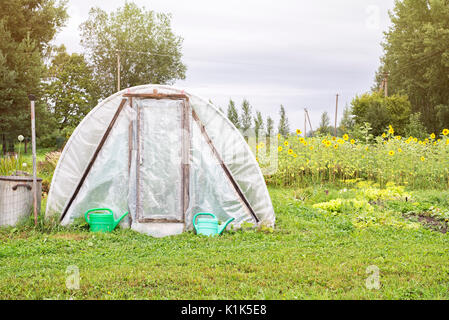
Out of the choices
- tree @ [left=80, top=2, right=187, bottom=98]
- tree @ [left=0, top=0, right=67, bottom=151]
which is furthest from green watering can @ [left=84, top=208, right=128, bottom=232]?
tree @ [left=80, top=2, right=187, bottom=98]

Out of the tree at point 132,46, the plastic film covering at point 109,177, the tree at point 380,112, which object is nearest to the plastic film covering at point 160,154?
the plastic film covering at point 109,177

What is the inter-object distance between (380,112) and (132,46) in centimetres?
1923

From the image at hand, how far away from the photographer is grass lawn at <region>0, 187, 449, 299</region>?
376cm

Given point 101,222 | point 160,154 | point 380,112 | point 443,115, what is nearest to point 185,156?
point 160,154

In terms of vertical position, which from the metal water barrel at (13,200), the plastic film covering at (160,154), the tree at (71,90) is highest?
the tree at (71,90)

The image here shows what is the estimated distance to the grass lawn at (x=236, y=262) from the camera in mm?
3756

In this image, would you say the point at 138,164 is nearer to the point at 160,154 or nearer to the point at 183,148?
the point at 160,154

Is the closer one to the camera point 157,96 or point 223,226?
point 223,226

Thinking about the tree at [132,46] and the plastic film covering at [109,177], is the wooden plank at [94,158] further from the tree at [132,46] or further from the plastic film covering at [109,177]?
the tree at [132,46]

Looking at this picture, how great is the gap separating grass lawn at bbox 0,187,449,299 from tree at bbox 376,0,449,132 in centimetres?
2249

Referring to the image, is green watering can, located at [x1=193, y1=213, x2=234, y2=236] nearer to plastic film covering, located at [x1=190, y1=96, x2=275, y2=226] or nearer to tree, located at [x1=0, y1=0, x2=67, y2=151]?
plastic film covering, located at [x1=190, y1=96, x2=275, y2=226]

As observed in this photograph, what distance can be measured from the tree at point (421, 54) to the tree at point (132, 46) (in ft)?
50.0

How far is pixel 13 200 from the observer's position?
20.3 ft
